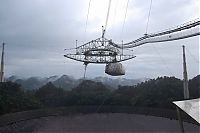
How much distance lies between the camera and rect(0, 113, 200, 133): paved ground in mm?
12367

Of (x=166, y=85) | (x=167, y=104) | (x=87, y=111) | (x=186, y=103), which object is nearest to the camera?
(x=186, y=103)

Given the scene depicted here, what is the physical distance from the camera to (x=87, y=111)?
1405 cm

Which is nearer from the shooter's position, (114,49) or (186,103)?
(186,103)

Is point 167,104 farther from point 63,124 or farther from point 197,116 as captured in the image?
point 197,116

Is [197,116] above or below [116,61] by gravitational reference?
below

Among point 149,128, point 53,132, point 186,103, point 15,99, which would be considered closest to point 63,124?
point 53,132

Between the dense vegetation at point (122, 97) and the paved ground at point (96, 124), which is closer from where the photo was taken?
the paved ground at point (96, 124)

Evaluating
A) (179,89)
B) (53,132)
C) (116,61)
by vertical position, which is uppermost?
(116,61)

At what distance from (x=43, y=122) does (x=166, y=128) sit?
501 centimetres

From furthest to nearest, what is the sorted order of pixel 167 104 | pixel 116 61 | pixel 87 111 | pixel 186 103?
pixel 167 104
pixel 87 111
pixel 116 61
pixel 186 103

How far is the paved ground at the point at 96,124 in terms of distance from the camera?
1237cm

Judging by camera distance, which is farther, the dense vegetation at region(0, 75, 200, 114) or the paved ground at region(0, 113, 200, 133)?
the dense vegetation at region(0, 75, 200, 114)

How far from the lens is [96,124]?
13289 millimetres

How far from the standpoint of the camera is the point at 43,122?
12953 mm
